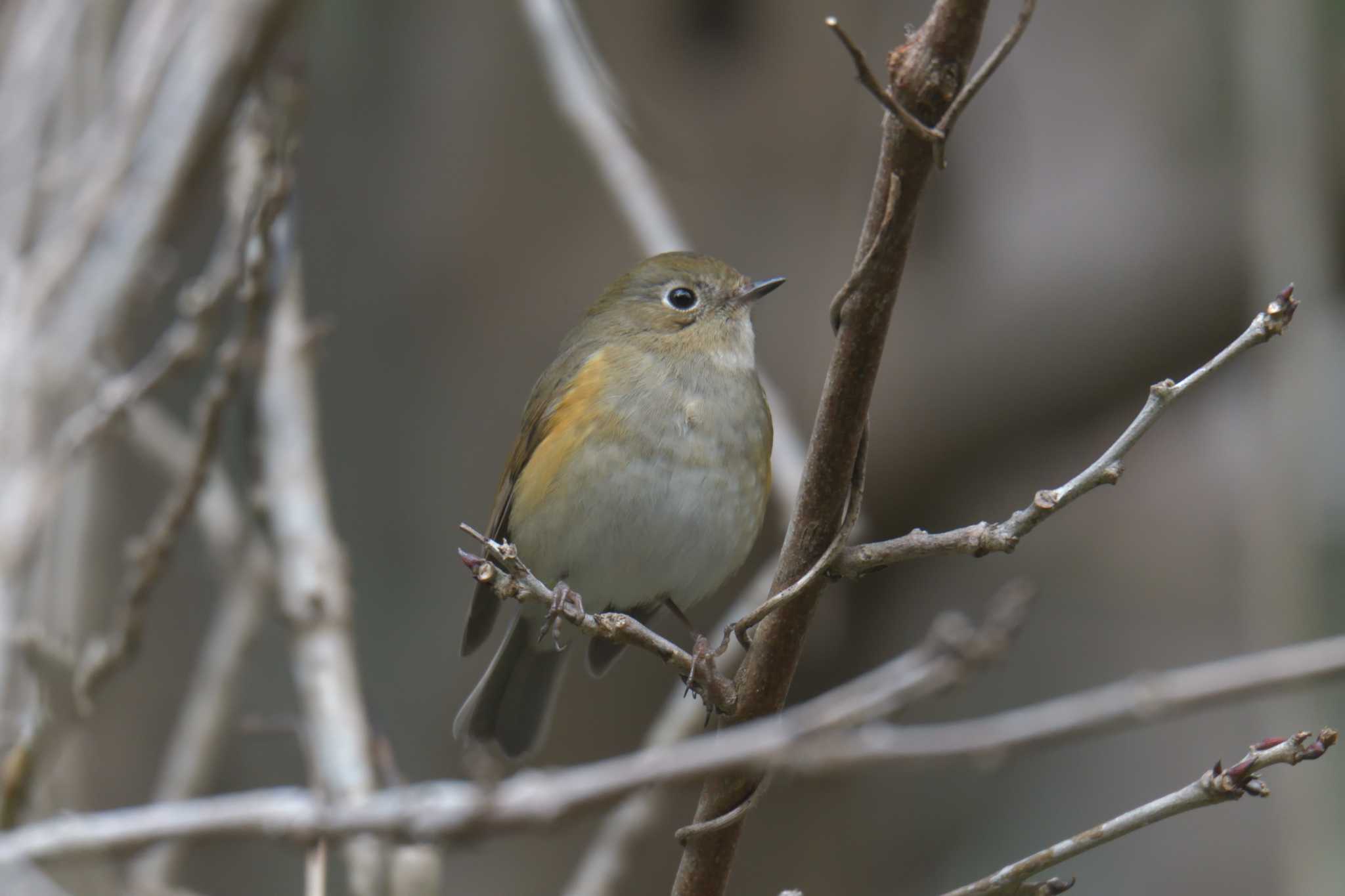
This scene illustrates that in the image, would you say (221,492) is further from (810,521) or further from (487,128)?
(810,521)

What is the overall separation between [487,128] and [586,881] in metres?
3.21

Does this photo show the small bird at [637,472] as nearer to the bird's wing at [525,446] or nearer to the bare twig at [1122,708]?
the bird's wing at [525,446]

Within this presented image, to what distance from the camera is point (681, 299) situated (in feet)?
11.7

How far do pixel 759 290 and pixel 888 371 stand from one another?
136cm

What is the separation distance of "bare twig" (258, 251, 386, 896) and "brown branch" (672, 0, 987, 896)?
46.5 inches

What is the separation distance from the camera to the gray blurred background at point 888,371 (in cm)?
455

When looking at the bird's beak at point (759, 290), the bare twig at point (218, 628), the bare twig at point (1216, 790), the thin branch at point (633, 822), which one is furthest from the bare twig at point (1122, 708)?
the bare twig at point (218, 628)

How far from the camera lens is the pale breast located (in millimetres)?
3092

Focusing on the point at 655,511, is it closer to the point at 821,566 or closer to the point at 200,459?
the point at 200,459

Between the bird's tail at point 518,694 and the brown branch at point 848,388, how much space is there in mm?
1798

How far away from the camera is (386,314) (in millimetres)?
5297

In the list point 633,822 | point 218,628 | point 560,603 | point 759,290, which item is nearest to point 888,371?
point 759,290

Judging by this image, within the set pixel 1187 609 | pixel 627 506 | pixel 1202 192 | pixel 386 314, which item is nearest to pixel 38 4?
pixel 386 314

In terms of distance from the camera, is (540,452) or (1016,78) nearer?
(540,452)
